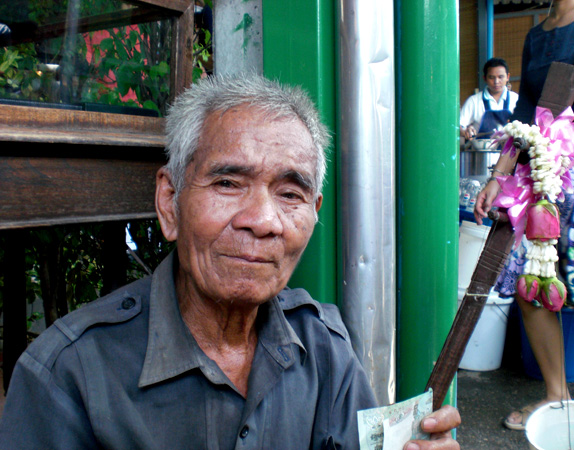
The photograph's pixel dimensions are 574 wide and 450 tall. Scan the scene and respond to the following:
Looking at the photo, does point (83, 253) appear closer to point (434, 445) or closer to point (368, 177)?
point (368, 177)

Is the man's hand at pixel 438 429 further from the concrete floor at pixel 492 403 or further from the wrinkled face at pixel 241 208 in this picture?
the concrete floor at pixel 492 403

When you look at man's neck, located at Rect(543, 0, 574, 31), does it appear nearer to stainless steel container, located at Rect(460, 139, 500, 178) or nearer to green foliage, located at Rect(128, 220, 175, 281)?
stainless steel container, located at Rect(460, 139, 500, 178)

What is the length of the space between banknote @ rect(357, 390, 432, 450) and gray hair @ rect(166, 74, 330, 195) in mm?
612

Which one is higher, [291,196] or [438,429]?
[291,196]

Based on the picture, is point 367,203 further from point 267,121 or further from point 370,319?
point 267,121

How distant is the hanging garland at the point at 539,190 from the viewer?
184cm

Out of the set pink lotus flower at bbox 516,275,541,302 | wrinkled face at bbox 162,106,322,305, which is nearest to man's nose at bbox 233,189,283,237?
wrinkled face at bbox 162,106,322,305

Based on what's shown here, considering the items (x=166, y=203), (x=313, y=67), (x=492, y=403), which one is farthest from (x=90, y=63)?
(x=492, y=403)

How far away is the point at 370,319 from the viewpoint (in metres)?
1.88

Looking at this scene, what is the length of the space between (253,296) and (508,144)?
4.26 ft

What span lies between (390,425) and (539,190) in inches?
43.3

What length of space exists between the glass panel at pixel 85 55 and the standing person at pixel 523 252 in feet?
6.88

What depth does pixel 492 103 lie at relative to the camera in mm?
5309

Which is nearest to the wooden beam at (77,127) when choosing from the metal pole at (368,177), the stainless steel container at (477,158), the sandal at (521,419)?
the metal pole at (368,177)
